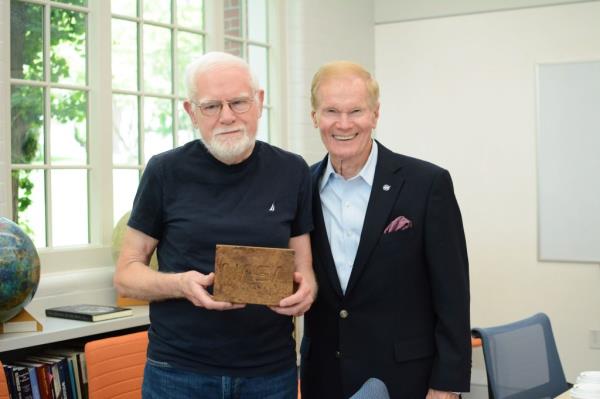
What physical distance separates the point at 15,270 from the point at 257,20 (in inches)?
124

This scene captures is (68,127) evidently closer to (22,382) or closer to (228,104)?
(22,382)

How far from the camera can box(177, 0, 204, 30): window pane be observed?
16.5 feet

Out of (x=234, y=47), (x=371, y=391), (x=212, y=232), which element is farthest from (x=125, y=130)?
(x=371, y=391)

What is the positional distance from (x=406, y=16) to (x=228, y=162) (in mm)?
4610

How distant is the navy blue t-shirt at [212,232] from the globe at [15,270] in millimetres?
1096

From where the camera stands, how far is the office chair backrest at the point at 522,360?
9.29ft

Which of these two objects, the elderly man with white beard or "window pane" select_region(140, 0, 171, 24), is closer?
the elderly man with white beard

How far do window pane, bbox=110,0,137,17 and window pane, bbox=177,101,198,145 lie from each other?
593 millimetres

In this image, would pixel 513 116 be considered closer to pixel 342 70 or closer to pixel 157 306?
pixel 342 70

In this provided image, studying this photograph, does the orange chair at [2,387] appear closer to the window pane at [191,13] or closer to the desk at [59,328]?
the desk at [59,328]

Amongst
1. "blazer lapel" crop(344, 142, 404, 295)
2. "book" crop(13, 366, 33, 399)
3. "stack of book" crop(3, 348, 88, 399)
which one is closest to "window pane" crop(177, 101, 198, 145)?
"stack of book" crop(3, 348, 88, 399)

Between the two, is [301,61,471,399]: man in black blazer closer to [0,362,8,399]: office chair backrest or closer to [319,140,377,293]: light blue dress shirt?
[319,140,377,293]: light blue dress shirt

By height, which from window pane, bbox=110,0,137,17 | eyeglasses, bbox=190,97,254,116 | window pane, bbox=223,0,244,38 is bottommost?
eyeglasses, bbox=190,97,254,116

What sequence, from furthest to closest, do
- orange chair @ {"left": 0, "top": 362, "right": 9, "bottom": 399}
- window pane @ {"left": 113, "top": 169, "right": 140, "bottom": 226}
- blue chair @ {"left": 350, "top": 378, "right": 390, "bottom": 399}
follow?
window pane @ {"left": 113, "top": 169, "right": 140, "bottom": 226}, orange chair @ {"left": 0, "top": 362, "right": 9, "bottom": 399}, blue chair @ {"left": 350, "top": 378, "right": 390, "bottom": 399}
